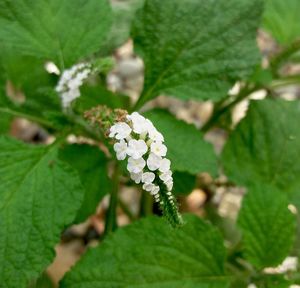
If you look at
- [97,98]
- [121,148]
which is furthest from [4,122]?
[121,148]

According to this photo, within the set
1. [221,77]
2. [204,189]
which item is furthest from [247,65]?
[204,189]

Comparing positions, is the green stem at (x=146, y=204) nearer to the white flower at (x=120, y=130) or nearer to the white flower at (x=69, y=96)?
the white flower at (x=69, y=96)

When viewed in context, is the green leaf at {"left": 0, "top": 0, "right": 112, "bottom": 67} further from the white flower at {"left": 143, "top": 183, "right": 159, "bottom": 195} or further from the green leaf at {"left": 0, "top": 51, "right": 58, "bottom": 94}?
the white flower at {"left": 143, "top": 183, "right": 159, "bottom": 195}

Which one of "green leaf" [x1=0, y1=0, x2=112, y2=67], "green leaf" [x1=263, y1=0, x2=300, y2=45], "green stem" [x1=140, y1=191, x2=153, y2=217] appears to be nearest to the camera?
"green leaf" [x1=0, y1=0, x2=112, y2=67]

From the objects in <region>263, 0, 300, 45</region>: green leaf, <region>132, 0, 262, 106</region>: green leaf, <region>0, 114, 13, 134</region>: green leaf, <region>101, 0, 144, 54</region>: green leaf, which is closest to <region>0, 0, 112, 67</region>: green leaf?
<region>132, 0, 262, 106</region>: green leaf

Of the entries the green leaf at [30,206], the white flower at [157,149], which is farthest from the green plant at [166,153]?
the white flower at [157,149]

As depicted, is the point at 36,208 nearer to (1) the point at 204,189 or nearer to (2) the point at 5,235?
(2) the point at 5,235
